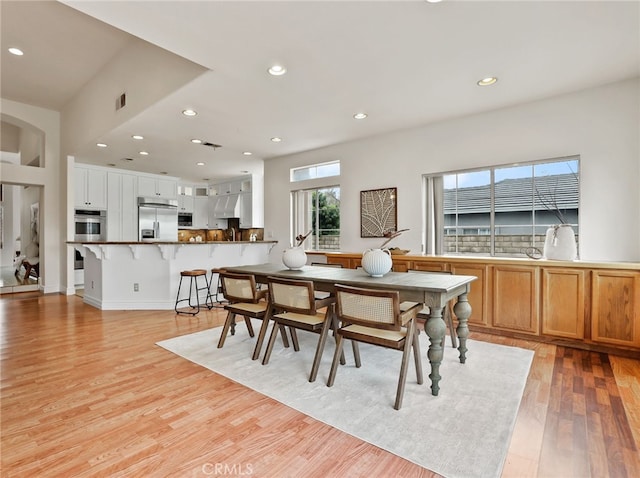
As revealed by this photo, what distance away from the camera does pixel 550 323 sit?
10.9 feet

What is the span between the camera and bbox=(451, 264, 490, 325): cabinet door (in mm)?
3666

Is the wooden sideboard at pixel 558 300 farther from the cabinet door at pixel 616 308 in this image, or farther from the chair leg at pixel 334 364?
the chair leg at pixel 334 364

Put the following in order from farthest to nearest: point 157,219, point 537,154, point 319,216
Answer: point 157,219, point 319,216, point 537,154

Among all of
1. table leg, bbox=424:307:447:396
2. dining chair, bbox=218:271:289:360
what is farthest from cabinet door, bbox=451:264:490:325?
dining chair, bbox=218:271:289:360

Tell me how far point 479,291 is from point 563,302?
772 mm

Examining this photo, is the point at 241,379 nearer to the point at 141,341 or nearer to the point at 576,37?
the point at 141,341

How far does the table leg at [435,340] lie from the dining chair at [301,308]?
78cm

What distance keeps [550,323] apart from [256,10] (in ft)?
12.6

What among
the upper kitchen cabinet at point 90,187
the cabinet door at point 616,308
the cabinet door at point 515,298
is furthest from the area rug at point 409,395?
the upper kitchen cabinet at point 90,187

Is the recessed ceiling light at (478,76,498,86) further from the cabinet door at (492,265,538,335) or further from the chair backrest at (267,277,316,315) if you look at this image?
the chair backrest at (267,277,316,315)

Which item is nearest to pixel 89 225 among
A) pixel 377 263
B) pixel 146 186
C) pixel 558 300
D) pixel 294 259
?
pixel 146 186

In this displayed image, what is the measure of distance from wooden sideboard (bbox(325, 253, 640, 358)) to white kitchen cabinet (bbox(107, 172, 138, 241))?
6572mm

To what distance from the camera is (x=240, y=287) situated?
3035mm

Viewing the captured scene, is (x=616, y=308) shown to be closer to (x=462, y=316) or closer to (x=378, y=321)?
(x=462, y=316)
